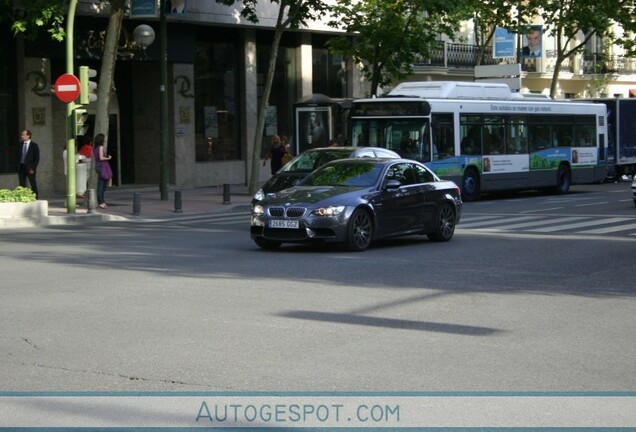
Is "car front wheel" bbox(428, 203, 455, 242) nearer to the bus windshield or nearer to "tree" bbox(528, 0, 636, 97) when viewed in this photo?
the bus windshield

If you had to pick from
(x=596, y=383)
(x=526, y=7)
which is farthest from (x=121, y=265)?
(x=526, y=7)

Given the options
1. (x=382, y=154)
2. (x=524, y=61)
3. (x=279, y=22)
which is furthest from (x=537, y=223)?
(x=524, y=61)

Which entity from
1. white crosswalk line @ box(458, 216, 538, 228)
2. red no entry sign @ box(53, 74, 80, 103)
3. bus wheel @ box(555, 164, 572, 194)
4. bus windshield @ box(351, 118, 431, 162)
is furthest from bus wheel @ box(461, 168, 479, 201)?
red no entry sign @ box(53, 74, 80, 103)

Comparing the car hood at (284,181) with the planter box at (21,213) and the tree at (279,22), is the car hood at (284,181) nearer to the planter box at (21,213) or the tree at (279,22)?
the planter box at (21,213)

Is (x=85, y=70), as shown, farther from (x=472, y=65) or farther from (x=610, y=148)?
(x=472, y=65)

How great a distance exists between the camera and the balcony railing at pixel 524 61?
52.2 metres

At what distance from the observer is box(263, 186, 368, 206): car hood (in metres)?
18.3

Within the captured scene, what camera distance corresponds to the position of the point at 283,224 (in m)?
18.2

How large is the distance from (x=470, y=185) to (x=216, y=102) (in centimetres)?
Answer: 1054

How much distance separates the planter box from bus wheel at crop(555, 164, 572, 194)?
1904cm

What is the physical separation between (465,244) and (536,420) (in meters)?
12.8

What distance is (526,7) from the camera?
152 ft

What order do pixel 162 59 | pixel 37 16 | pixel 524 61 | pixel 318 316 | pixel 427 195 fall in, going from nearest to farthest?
pixel 318 316 → pixel 427 195 → pixel 37 16 → pixel 162 59 → pixel 524 61

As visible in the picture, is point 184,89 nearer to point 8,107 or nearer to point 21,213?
point 8,107
